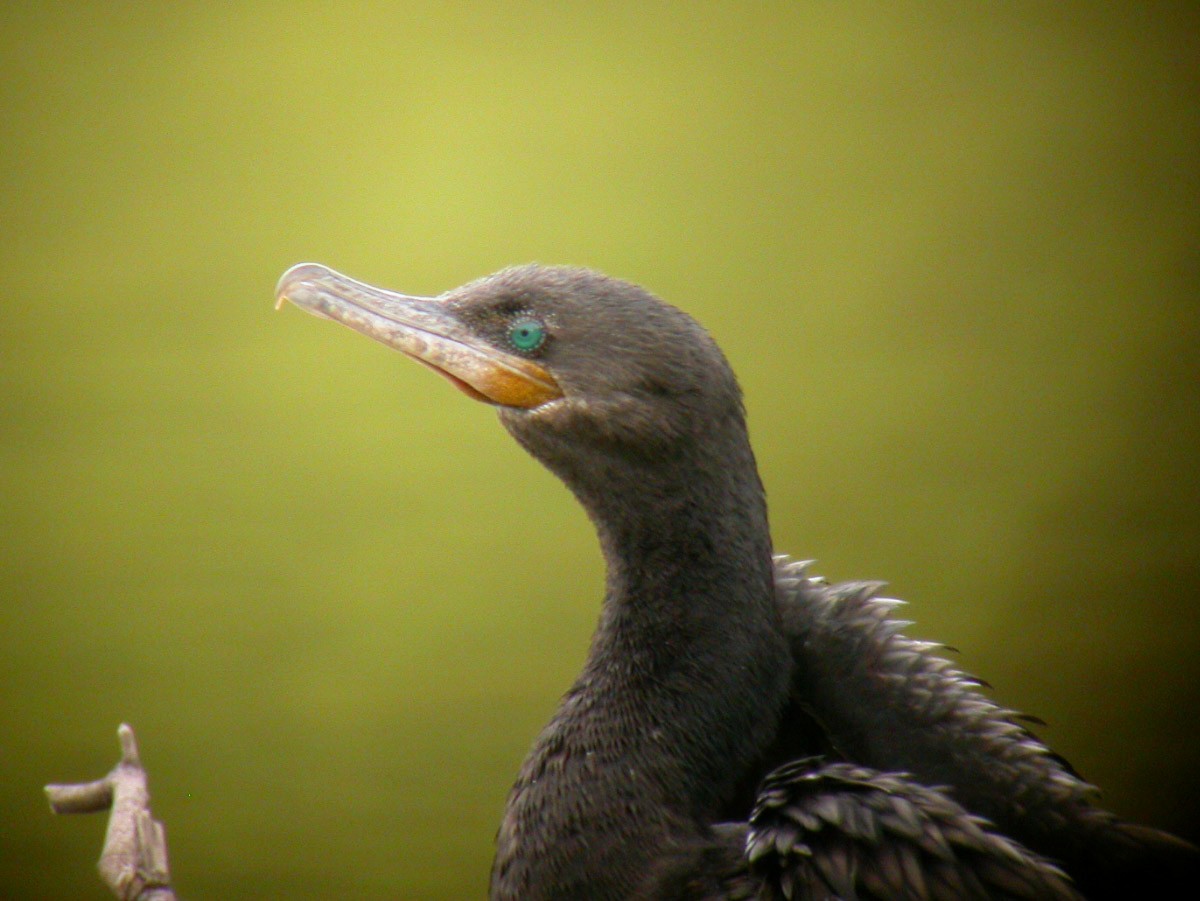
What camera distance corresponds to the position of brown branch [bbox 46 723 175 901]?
4.25 feet

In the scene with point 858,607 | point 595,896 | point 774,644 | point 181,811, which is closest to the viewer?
point 595,896

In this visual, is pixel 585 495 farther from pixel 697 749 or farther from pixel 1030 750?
pixel 1030 750

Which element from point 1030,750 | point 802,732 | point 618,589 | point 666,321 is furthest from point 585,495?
point 1030,750

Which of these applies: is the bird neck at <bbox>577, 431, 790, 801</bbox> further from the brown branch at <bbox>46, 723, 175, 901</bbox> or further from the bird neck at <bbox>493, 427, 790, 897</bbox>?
the brown branch at <bbox>46, 723, 175, 901</bbox>

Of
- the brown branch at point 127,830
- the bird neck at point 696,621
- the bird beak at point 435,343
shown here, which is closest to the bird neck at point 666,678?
the bird neck at point 696,621

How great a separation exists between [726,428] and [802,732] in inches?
16.0

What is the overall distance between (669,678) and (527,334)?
424mm

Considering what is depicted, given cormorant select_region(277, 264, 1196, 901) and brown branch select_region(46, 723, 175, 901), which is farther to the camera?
brown branch select_region(46, 723, 175, 901)

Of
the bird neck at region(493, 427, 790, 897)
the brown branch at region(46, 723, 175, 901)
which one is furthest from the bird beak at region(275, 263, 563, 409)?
the brown branch at region(46, 723, 175, 901)

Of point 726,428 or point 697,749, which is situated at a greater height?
point 726,428

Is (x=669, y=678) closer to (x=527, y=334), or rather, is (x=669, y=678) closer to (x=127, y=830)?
(x=527, y=334)

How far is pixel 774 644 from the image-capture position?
4.20ft

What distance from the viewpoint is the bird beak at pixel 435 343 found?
124 cm

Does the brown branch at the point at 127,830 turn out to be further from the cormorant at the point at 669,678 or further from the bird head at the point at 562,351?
the bird head at the point at 562,351
